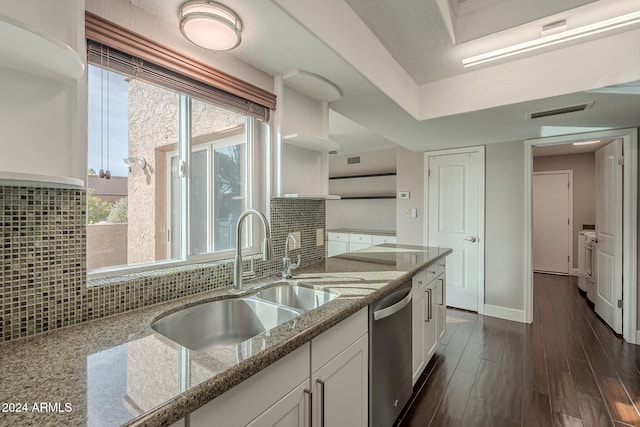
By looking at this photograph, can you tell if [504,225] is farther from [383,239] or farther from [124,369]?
[124,369]

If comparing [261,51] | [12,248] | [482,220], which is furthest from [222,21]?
[482,220]

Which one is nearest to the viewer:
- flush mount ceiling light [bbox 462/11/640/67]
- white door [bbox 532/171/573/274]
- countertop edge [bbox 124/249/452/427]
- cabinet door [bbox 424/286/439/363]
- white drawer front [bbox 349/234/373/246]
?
countertop edge [bbox 124/249/452/427]

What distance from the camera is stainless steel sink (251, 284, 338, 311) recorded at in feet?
4.83

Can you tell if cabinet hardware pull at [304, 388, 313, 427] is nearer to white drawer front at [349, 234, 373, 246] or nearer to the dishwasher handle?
the dishwasher handle

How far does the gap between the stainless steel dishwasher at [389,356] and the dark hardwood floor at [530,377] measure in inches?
10.7

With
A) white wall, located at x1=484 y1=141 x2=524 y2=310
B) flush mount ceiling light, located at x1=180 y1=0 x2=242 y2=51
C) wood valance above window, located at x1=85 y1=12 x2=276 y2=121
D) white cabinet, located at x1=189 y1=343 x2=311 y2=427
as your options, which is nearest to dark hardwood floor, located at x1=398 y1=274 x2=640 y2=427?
white wall, located at x1=484 y1=141 x2=524 y2=310

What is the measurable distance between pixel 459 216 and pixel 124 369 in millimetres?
3903

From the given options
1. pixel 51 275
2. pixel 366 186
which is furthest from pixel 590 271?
pixel 51 275

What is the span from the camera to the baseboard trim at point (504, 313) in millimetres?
3387

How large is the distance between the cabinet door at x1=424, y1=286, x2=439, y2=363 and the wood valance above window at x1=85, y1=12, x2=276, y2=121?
1.78 meters

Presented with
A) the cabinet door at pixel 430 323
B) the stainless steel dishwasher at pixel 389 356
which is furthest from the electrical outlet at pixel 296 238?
the cabinet door at pixel 430 323

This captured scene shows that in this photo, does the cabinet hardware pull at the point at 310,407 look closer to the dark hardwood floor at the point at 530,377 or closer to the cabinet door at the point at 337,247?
the dark hardwood floor at the point at 530,377

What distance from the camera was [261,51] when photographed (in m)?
1.55

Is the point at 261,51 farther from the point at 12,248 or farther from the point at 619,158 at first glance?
the point at 619,158
